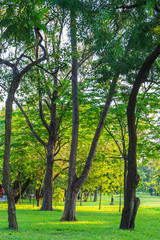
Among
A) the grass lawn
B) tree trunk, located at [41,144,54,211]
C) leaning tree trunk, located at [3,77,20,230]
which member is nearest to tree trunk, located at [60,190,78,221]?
the grass lawn

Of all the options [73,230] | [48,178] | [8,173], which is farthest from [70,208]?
[48,178]

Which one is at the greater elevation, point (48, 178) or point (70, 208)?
point (48, 178)

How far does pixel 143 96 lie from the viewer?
51.5ft

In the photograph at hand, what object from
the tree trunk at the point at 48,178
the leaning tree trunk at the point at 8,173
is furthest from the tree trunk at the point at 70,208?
the tree trunk at the point at 48,178

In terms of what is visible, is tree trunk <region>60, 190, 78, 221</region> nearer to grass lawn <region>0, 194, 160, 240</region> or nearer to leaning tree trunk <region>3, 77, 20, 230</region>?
grass lawn <region>0, 194, 160, 240</region>

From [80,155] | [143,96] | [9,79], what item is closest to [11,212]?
[9,79]

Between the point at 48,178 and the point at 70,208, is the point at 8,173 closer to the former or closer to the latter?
the point at 70,208

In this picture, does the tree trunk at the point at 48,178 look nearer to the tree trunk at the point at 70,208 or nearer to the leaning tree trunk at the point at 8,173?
the tree trunk at the point at 70,208

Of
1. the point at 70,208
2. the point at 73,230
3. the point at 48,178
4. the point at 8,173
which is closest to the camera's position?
the point at 8,173

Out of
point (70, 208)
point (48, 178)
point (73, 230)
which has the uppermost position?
point (48, 178)

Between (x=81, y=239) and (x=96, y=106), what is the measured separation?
366 inches

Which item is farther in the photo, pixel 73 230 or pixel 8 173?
pixel 73 230

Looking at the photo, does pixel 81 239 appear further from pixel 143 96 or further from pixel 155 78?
pixel 143 96

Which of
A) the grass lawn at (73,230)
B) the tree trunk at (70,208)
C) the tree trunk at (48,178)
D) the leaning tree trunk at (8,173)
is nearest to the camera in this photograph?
the grass lawn at (73,230)
